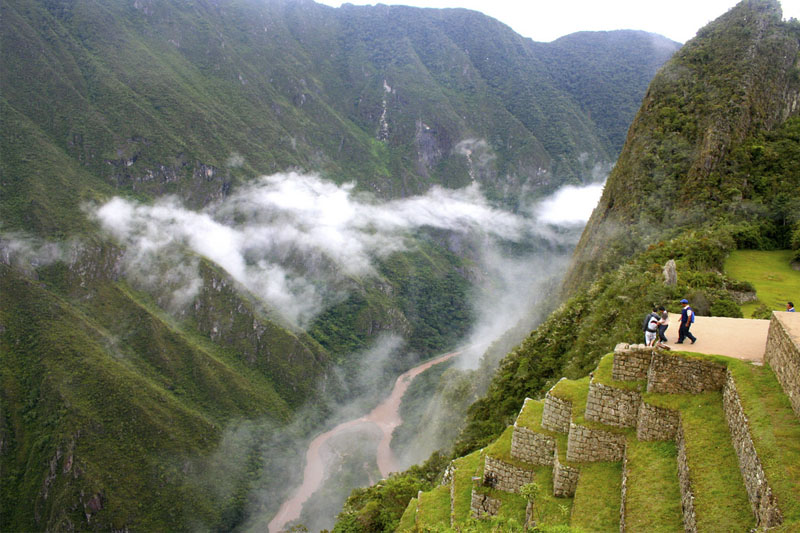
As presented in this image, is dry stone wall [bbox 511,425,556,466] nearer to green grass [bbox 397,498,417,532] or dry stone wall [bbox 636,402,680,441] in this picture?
dry stone wall [bbox 636,402,680,441]

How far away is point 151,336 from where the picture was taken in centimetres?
14488

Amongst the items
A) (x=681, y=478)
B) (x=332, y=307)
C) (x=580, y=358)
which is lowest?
(x=332, y=307)

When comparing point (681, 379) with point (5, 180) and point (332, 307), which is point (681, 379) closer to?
point (332, 307)

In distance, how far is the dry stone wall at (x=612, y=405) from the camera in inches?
607

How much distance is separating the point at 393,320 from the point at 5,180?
395ft

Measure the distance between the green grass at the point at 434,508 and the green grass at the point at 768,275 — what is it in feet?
50.9

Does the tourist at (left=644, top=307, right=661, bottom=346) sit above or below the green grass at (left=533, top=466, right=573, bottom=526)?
above

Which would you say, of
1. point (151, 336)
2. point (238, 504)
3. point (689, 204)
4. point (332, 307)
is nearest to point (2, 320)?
point (151, 336)

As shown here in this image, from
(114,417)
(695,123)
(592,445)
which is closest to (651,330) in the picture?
(592,445)

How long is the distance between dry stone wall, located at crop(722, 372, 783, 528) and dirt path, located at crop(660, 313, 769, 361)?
1742 millimetres

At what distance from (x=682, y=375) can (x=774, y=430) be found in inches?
135

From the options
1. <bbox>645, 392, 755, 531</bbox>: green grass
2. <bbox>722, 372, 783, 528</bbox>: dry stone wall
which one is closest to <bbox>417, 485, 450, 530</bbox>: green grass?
<bbox>645, 392, 755, 531</bbox>: green grass

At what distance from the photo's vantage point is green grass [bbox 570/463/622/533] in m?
13.5

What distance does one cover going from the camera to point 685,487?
40.5 feet
